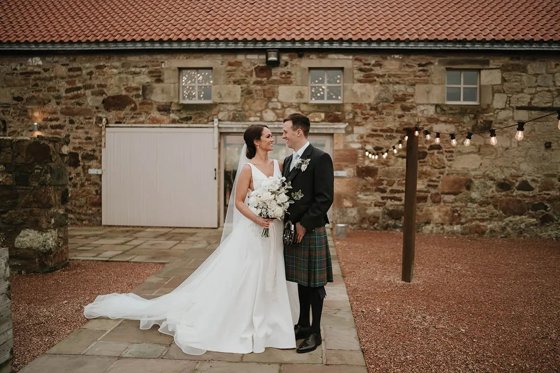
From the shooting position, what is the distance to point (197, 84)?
1027 centimetres

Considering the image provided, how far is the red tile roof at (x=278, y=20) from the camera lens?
31.8 feet

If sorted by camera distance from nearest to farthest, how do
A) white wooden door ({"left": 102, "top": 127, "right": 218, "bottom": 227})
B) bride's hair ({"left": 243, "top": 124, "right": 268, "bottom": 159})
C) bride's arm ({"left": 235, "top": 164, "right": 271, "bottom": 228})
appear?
bride's arm ({"left": 235, "top": 164, "right": 271, "bottom": 228}) < bride's hair ({"left": 243, "top": 124, "right": 268, "bottom": 159}) < white wooden door ({"left": 102, "top": 127, "right": 218, "bottom": 227})

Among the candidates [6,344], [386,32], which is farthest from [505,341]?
[386,32]

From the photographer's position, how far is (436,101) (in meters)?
9.79

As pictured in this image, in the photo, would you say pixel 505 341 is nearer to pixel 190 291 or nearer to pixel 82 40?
pixel 190 291

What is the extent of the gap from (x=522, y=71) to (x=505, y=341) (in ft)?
26.3

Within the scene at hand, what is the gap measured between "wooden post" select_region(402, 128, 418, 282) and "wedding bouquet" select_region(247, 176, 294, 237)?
2907 mm

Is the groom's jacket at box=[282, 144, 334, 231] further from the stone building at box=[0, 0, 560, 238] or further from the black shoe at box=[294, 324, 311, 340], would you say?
the stone building at box=[0, 0, 560, 238]

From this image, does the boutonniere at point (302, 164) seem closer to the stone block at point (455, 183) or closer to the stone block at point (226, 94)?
the stone block at point (226, 94)

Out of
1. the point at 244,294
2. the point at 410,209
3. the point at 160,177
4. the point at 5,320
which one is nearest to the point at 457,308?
the point at 410,209

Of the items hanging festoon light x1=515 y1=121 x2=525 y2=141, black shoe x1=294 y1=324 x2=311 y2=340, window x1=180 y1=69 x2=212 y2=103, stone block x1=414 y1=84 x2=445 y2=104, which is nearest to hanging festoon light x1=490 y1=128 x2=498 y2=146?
hanging festoon light x1=515 y1=121 x2=525 y2=141

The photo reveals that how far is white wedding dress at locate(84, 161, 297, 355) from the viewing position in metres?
3.43

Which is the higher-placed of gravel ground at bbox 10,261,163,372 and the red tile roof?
the red tile roof

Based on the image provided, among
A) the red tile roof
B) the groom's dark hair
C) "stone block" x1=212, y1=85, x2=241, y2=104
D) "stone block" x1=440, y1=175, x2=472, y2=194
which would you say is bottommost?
"stone block" x1=440, y1=175, x2=472, y2=194
